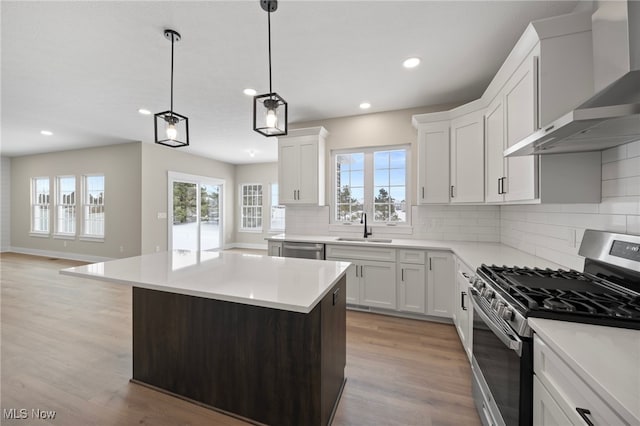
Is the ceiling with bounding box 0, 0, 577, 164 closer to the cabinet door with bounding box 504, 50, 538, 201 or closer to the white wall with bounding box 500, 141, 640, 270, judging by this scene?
the cabinet door with bounding box 504, 50, 538, 201

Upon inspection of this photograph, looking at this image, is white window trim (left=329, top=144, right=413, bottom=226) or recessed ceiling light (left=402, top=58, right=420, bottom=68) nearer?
recessed ceiling light (left=402, top=58, right=420, bottom=68)

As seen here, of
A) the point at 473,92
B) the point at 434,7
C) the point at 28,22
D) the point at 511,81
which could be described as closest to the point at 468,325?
the point at 511,81

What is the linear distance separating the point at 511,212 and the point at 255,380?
3.01 metres

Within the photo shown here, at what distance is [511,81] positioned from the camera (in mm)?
1964

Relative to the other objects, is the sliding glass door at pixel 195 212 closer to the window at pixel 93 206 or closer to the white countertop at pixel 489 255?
the window at pixel 93 206

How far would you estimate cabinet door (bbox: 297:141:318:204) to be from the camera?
3789 millimetres

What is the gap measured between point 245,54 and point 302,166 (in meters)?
1.69

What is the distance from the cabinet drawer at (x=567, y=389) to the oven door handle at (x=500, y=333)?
Result: 6cm

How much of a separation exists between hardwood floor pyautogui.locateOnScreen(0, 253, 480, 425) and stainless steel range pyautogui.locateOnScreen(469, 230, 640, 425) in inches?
15.4

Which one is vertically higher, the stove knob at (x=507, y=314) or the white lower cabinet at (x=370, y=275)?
the stove knob at (x=507, y=314)

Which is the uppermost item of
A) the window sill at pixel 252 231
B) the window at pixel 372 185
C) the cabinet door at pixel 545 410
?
the window at pixel 372 185

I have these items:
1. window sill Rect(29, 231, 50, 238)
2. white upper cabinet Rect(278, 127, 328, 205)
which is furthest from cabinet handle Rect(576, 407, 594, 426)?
window sill Rect(29, 231, 50, 238)

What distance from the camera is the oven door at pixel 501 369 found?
1.06 metres

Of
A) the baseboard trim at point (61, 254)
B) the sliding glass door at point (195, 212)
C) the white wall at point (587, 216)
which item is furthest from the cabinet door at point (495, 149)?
Result: the baseboard trim at point (61, 254)
